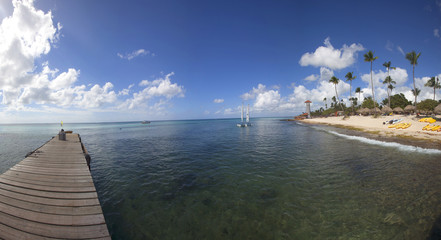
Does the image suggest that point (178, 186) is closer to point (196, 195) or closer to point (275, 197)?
point (196, 195)

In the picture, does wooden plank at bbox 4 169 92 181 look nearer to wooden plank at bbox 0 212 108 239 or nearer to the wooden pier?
the wooden pier

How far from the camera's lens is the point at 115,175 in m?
12.8

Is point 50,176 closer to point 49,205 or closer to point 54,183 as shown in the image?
point 54,183

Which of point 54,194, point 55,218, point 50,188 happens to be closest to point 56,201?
point 54,194

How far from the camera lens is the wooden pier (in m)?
4.27

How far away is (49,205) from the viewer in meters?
5.54

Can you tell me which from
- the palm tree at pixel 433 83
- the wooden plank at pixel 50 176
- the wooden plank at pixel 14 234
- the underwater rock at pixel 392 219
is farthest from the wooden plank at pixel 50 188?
the palm tree at pixel 433 83

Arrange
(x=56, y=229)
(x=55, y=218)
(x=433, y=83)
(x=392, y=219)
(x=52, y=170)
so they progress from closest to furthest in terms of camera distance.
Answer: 1. (x=56, y=229)
2. (x=55, y=218)
3. (x=392, y=219)
4. (x=52, y=170)
5. (x=433, y=83)

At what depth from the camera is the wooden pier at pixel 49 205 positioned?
4.27 m

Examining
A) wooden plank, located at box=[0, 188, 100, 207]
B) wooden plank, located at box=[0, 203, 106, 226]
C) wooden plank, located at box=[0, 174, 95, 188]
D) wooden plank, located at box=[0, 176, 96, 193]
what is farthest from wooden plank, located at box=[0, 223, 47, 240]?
wooden plank, located at box=[0, 174, 95, 188]

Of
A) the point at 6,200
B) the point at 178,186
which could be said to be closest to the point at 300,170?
the point at 178,186

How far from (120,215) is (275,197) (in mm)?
8115

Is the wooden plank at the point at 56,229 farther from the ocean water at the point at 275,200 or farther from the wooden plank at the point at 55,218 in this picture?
the ocean water at the point at 275,200

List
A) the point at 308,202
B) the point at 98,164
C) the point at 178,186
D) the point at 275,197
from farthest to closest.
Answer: the point at 98,164 → the point at 178,186 → the point at 275,197 → the point at 308,202
